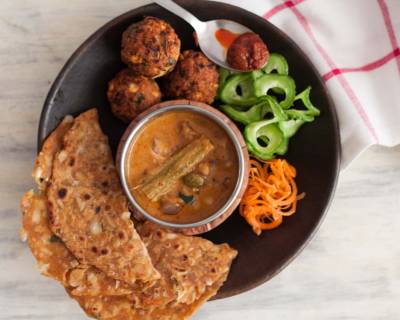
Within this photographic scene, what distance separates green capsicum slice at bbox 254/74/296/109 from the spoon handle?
0.47 meters

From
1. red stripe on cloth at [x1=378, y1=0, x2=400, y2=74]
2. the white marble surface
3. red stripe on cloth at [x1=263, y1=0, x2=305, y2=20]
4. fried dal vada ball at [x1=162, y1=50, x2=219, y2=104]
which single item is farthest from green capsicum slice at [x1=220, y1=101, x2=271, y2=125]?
red stripe on cloth at [x1=378, y1=0, x2=400, y2=74]

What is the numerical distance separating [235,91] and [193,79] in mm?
347

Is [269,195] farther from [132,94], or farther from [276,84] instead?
[132,94]

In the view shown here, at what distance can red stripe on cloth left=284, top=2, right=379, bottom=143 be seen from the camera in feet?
11.3

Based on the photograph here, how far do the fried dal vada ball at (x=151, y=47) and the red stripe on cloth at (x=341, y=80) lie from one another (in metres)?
0.86

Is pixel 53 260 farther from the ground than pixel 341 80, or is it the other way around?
pixel 341 80

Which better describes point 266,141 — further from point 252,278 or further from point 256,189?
point 252,278

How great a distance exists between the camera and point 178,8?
126 inches

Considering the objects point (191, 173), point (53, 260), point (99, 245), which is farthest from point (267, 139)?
point (53, 260)

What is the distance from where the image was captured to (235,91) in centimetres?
342

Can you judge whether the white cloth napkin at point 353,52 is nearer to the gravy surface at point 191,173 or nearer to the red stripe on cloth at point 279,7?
the red stripe on cloth at point 279,7

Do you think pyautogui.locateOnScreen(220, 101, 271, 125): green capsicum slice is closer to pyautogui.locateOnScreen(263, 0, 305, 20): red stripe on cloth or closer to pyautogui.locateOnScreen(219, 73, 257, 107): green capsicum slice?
pyautogui.locateOnScreen(219, 73, 257, 107): green capsicum slice

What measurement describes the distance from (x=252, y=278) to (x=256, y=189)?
52 centimetres

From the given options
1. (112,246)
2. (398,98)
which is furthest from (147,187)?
(398,98)
